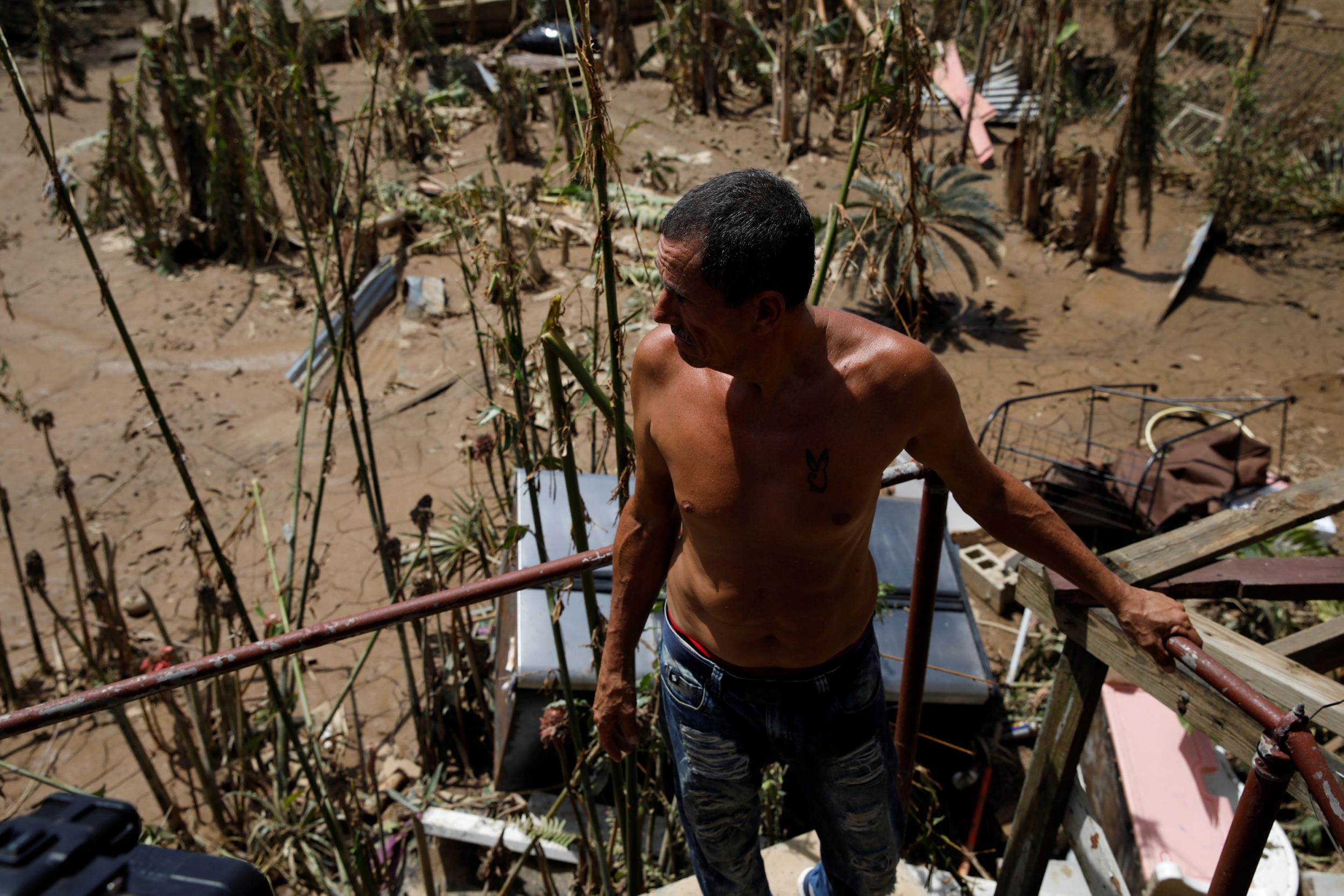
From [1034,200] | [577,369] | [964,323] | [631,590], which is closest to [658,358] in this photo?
[577,369]

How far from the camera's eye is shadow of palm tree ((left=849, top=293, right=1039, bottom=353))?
8805 mm

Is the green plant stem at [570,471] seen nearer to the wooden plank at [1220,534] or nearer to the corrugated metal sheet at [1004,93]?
the wooden plank at [1220,534]

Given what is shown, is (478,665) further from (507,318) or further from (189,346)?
(189,346)

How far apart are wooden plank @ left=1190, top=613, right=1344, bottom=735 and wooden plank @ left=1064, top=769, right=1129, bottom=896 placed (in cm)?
126

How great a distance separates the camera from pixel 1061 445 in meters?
7.40

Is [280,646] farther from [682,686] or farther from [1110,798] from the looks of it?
[1110,798]

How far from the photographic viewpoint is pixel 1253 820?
1.36 m

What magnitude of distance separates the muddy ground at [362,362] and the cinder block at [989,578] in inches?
10.6

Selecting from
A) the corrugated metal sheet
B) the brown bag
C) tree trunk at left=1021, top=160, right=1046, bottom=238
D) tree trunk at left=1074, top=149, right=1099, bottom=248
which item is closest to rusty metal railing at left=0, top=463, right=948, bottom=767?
the brown bag

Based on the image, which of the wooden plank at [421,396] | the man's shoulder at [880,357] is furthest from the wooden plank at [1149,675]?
the wooden plank at [421,396]

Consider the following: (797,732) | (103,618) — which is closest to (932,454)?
(797,732)

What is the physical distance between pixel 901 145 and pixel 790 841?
5.89 ft

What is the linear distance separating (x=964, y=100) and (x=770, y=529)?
11783 mm

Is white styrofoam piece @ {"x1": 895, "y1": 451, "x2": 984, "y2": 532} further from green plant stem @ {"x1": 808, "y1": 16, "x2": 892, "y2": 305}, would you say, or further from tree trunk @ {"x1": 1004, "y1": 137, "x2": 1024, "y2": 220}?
tree trunk @ {"x1": 1004, "y1": 137, "x2": 1024, "y2": 220}
